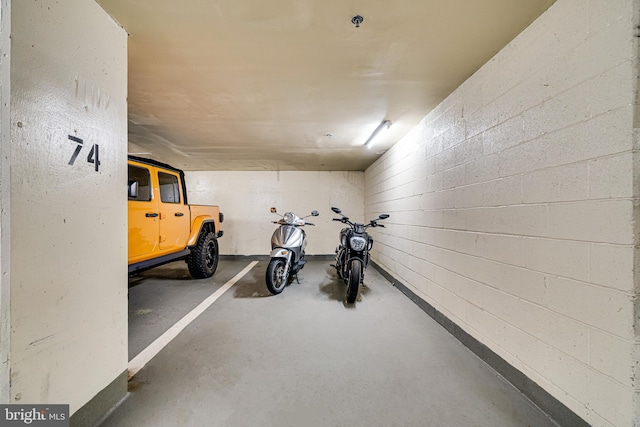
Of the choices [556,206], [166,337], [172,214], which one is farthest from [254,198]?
[556,206]

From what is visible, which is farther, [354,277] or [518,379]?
[354,277]

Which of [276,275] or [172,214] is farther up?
[172,214]

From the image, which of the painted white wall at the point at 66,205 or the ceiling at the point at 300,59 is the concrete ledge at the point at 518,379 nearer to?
the ceiling at the point at 300,59

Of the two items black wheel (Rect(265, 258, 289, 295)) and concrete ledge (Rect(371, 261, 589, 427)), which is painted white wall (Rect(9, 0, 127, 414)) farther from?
concrete ledge (Rect(371, 261, 589, 427))

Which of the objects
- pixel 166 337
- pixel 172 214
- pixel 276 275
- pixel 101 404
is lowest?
pixel 166 337

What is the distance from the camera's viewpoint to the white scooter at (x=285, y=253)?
3249 mm

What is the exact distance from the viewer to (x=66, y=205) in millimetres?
1092

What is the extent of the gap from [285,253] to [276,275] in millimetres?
360

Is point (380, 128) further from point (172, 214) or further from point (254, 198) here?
point (254, 198)

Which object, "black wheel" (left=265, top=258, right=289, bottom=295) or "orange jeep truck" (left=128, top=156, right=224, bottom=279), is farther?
"black wheel" (left=265, top=258, right=289, bottom=295)

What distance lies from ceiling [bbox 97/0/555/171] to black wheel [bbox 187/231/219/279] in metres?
1.83

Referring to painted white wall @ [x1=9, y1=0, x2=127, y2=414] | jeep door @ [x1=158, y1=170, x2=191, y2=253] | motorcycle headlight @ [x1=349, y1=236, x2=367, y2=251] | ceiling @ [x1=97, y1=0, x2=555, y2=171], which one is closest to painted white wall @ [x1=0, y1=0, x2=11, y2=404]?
painted white wall @ [x1=9, y1=0, x2=127, y2=414]

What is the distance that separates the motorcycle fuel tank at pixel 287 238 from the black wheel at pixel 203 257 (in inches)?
53.0

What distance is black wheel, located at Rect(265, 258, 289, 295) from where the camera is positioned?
3.18 metres
